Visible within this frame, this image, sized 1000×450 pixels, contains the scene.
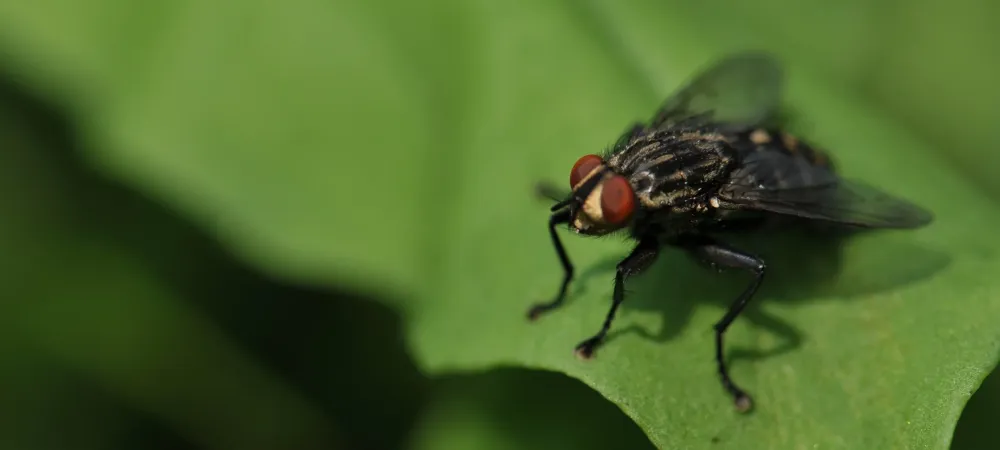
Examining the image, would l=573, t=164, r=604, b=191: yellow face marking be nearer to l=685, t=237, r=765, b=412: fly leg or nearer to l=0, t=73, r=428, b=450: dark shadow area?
l=685, t=237, r=765, b=412: fly leg

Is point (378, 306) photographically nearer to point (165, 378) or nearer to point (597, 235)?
point (165, 378)

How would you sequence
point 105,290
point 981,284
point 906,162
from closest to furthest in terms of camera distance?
point 981,284
point 906,162
point 105,290

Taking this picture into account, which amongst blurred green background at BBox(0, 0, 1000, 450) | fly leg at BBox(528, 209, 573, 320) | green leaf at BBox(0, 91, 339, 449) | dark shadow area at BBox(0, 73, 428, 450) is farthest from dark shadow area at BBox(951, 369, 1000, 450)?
green leaf at BBox(0, 91, 339, 449)

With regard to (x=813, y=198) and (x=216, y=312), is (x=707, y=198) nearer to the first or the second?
(x=813, y=198)

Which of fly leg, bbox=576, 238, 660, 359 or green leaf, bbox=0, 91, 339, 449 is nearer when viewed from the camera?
fly leg, bbox=576, 238, 660, 359

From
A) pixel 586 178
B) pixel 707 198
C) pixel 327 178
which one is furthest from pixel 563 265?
pixel 327 178

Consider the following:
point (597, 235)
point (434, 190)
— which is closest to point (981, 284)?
point (597, 235)

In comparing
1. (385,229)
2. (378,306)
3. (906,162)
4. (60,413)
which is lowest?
(60,413)
